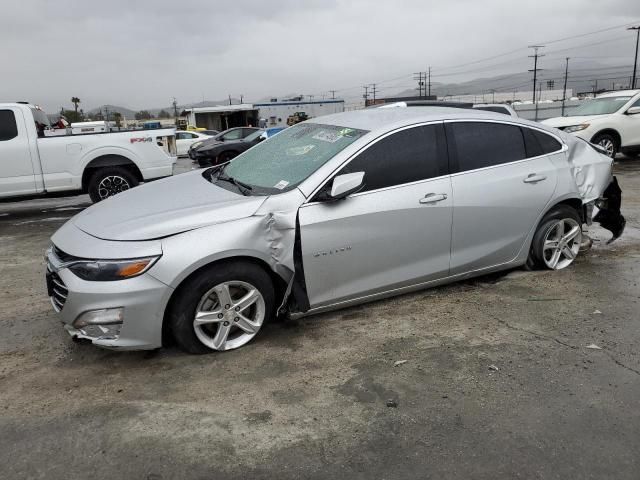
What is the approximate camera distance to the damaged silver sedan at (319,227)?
333 cm

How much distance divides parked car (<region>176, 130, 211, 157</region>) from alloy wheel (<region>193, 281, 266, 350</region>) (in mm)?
23951

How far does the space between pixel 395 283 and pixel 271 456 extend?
1.83 m

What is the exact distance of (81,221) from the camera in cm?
393

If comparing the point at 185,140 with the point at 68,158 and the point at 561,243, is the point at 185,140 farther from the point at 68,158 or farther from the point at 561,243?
the point at 561,243

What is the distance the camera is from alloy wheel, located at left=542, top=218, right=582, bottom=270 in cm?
491

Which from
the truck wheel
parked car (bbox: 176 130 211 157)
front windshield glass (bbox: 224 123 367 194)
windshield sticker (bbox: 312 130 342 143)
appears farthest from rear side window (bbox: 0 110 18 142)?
parked car (bbox: 176 130 211 157)

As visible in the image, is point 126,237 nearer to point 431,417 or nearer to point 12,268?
point 431,417

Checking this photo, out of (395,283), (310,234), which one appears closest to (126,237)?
(310,234)

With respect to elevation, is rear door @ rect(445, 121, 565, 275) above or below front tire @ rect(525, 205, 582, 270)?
above

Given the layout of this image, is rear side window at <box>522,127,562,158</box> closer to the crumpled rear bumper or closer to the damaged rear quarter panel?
the damaged rear quarter panel

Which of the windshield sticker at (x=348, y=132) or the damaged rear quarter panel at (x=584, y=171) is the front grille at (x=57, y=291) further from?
the damaged rear quarter panel at (x=584, y=171)

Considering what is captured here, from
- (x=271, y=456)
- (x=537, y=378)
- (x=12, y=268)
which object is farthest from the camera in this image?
(x=12, y=268)

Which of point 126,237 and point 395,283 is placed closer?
point 126,237

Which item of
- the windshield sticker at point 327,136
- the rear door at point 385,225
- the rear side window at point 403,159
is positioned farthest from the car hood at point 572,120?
the windshield sticker at point 327,136
